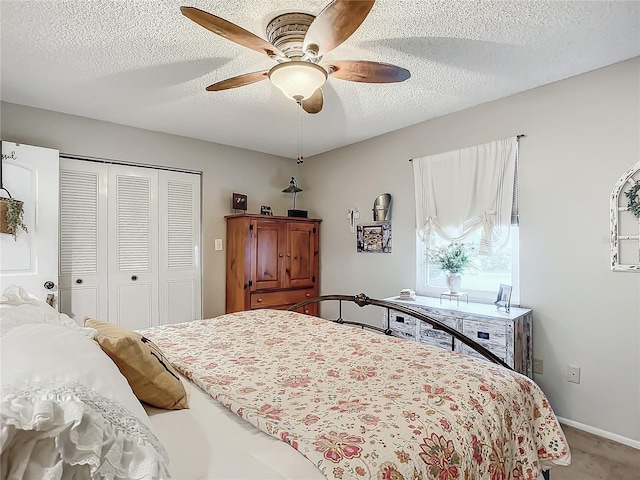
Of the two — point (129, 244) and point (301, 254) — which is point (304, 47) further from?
point (301, 254)

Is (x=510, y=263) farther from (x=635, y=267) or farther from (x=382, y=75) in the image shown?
(x=382, y=75)

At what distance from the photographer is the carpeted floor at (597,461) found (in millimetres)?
2070

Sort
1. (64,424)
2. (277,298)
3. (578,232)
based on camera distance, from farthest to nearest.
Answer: (277,298)
(578,232)
(64,424)

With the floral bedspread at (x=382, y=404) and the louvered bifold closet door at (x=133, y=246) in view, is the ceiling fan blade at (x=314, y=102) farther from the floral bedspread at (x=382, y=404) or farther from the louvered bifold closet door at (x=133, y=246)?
the louvered bifold closet door at (x=133, y=246)

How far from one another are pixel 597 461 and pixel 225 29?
3.19m

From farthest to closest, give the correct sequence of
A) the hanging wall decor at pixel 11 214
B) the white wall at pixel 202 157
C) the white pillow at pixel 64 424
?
the white wall at pixel 202 157
the hanging wall decor at pixel 11 214
the white pillow at pixel 64 424

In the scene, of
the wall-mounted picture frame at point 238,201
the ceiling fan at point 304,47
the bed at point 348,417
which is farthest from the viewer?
the wall-mounted picture frame at point 238,201

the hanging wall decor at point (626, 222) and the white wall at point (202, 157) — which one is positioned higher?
the white wall at point (202, 157)

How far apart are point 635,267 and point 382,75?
6.71 ft

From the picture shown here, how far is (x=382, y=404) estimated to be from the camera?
1229 mm

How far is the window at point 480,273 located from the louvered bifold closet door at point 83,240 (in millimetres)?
3113

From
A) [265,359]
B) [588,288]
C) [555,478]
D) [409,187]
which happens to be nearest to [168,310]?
[265,359]

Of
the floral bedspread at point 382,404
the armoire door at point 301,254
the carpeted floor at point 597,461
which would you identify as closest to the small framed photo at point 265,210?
the armoire door at point 301,254

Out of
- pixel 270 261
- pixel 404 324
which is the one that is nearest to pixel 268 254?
pixel 270 261
